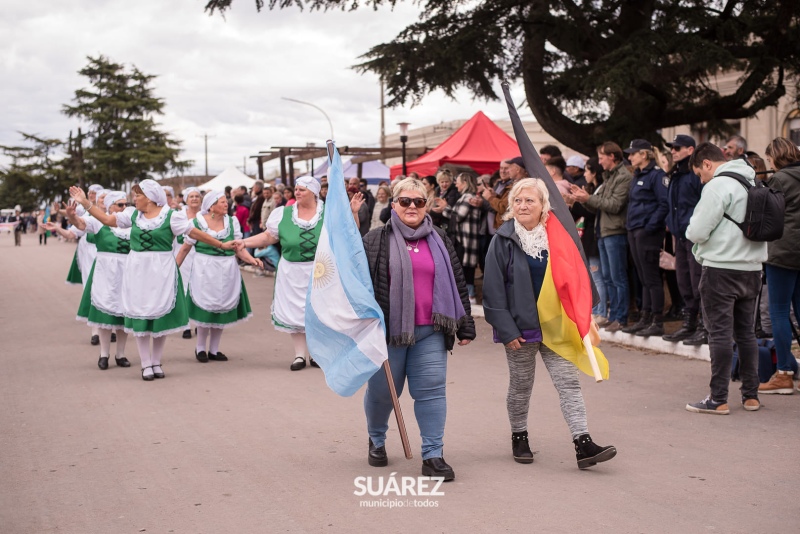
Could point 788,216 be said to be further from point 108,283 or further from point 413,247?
point 108,283

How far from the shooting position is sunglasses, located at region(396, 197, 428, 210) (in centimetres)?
621

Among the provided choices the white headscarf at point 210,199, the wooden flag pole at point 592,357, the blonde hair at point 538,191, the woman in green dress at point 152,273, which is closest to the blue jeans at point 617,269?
the white headscarf at point 210,199

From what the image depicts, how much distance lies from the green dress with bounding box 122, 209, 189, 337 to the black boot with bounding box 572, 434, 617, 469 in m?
5.36

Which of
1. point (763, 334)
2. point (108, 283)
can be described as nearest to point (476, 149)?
point (108, 283)

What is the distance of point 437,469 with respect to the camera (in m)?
5.97

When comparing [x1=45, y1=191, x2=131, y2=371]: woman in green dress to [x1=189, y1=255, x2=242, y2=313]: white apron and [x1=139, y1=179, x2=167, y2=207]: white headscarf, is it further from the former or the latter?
[x1=139, y1=179, x2=167, y2=207]: white headscarf

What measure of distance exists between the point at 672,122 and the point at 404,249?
450 inches

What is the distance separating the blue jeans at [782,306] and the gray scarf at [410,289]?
3.33 meters

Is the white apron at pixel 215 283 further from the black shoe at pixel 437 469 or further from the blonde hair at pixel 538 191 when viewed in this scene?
the black shoe at pixel 437 469

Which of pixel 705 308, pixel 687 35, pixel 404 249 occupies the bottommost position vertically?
pixel 705 308

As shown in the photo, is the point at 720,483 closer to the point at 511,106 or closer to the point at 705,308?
the point at 705,308

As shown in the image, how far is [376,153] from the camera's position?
28.5m

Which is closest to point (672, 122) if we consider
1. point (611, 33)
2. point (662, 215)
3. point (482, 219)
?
point (611, 33)

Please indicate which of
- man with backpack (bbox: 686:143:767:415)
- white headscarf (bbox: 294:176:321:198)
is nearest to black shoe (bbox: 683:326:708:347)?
man with backpack (bbox: 686:143:767:415)
